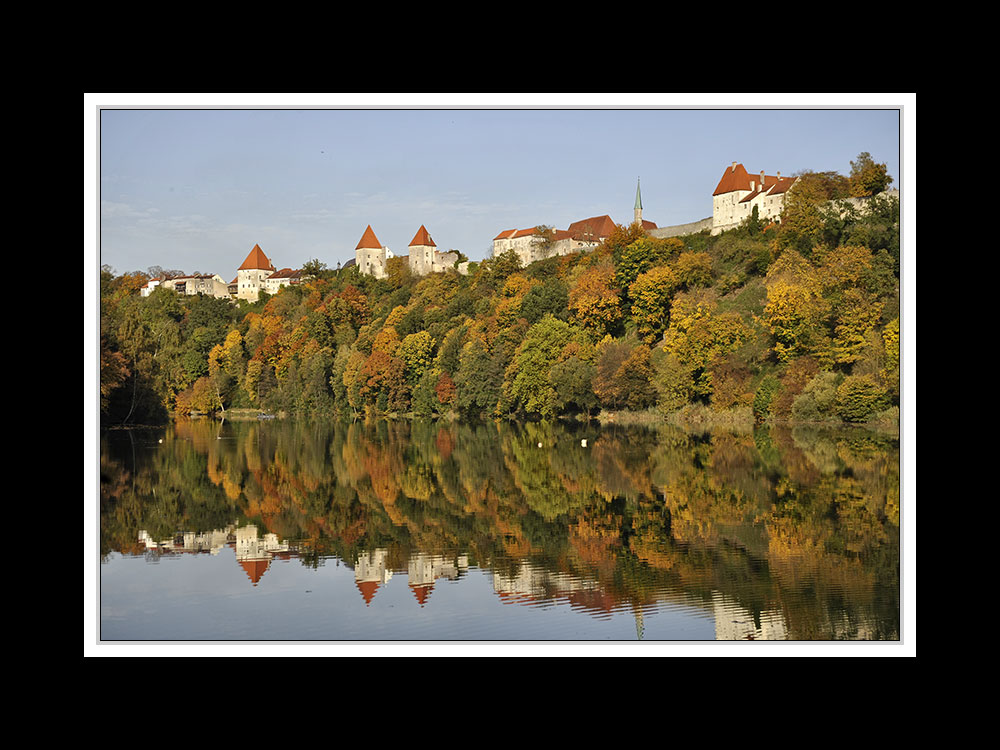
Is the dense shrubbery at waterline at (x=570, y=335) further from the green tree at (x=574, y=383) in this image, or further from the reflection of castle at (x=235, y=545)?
the reflection of castle at (x=235, y=545)

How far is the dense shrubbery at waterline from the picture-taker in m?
24.7

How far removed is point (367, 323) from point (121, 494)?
32539mm

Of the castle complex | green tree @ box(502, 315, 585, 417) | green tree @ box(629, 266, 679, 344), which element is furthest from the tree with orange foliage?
the castle complex

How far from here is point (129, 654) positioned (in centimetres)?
664

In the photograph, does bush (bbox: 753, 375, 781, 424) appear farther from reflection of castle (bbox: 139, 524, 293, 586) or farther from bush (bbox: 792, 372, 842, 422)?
reflection of castle (bbox: 139, 524, 293, 586)

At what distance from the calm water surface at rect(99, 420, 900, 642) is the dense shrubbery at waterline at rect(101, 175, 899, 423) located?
11.5 feet

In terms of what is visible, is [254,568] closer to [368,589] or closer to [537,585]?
[368,589]

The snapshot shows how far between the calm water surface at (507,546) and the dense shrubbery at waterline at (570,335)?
350cm

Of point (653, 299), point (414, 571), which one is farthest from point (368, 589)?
point (653, 299)

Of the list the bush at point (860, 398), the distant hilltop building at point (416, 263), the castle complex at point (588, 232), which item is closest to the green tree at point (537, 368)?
the castle complex at point (588, 232)

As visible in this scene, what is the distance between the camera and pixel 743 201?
4491 cm

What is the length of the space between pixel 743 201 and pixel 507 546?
3629 centimetres
